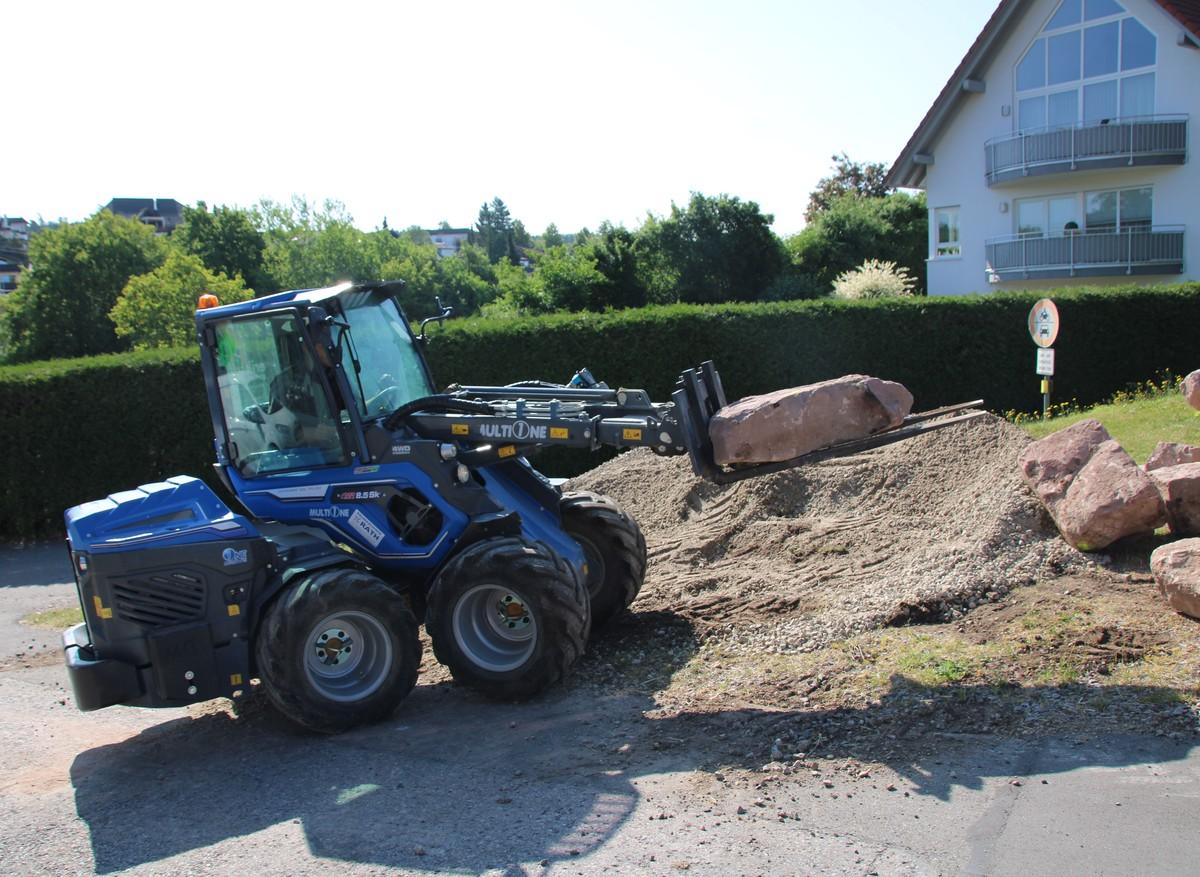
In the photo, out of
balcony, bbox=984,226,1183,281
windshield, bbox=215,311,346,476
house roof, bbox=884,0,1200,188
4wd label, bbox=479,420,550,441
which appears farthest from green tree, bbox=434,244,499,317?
4wd label, bbox=479,420,550,441

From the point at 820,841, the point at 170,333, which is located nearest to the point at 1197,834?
the point at 820,841

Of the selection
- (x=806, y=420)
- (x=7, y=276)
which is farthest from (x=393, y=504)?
(x=7, y=276)

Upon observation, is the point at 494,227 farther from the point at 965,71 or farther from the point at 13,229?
the point at 965,71

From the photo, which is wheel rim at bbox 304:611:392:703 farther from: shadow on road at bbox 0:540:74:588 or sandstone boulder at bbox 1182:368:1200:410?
sandstone boulder at bbox 1182:368:1200:410

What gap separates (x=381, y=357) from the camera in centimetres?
763

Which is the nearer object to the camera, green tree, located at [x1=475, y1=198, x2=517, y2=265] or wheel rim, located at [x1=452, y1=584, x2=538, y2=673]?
wheel rim, located at [x1=452, y1=584, x2=538, y2=673]

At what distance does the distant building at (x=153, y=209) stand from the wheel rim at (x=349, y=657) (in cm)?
10402

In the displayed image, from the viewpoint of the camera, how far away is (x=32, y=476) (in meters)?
14.5

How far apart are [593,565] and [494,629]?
4.31ft

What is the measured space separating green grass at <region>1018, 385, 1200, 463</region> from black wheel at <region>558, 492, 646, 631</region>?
18.5 ft

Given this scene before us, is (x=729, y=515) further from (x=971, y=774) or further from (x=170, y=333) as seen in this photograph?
(x=170, y=333)

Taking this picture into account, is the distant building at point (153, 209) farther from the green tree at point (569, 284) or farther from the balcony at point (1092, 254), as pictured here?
the balcony at point (1092, 254)

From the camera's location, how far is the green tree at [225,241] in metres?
62.9

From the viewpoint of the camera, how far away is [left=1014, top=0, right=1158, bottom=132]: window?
2681cm
